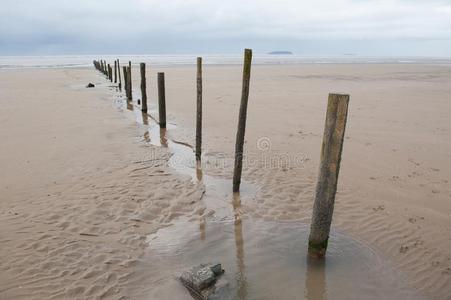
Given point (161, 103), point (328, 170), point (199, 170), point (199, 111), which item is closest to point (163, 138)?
point (161, 103)

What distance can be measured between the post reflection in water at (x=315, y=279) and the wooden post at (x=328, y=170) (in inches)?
4.0

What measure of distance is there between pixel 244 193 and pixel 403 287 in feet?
10.8

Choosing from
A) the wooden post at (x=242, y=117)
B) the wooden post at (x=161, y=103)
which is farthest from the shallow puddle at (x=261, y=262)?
the wooden post at (x=161, y=103)

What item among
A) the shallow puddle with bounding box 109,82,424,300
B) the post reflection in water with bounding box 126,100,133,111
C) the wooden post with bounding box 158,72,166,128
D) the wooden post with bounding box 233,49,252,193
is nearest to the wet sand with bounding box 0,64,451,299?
the shallow puddle with bounding box 109,82,424,300

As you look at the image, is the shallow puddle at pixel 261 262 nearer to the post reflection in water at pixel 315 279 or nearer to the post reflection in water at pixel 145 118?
the post reflection in water at pixel 315 279

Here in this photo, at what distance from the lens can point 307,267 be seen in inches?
188

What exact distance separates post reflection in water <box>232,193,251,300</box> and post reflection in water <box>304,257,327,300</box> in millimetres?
723

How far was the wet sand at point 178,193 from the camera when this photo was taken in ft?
15.2

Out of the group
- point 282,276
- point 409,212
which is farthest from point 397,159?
point 282,276

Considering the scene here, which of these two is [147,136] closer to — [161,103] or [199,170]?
[161,103]

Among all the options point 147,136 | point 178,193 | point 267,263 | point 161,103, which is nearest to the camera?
point 267,263

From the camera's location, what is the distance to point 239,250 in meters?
5.18

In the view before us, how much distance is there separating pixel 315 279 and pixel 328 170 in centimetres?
133

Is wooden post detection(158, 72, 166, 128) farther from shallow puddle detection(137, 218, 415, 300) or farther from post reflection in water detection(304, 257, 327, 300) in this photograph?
post reflection in water detection(304, 257, 327, 300)
